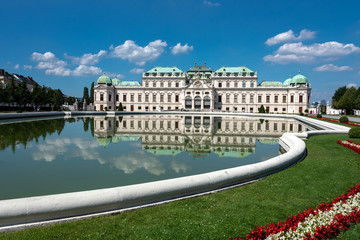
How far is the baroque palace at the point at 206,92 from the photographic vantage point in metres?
74.9

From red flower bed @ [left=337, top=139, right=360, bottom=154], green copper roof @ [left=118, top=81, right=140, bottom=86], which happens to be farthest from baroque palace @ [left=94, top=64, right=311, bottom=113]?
red flower bed @ [left=337, top=139, right=360, bottom=154]

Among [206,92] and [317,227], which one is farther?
[206,92]

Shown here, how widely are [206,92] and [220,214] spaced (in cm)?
7020

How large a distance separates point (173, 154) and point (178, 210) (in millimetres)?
7242

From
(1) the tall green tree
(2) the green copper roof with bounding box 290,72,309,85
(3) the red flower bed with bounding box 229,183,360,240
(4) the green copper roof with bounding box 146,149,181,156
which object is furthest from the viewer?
(2) the green copper roof with bounding box 290,72,309,85

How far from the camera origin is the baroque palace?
246 ft

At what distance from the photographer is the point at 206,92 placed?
2923 inches

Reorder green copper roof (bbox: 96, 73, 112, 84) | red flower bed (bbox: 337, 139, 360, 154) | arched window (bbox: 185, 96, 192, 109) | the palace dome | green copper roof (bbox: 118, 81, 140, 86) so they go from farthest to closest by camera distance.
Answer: the palace dome, green copper roof (bbox: 118, 81, 140, 86), green copper roof (bbox: 96, 73, 112, 84), arched window (bbox: 185, 96, 192, 109), red flower bed (bbox: 337, 139, 360, 154)

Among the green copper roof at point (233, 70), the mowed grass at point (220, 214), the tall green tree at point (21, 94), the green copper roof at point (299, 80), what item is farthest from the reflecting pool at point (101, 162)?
the green copper roof at point (299, 80)

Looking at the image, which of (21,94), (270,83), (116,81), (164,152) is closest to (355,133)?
(164,152)

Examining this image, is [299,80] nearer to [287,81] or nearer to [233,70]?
[287,81]

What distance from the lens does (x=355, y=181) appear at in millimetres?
7457

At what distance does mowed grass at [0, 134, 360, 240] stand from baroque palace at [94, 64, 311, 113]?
65.7 m

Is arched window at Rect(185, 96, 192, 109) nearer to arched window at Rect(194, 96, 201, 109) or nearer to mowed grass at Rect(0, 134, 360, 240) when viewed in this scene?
arched window at Rect(194, 96, 201, 109)
